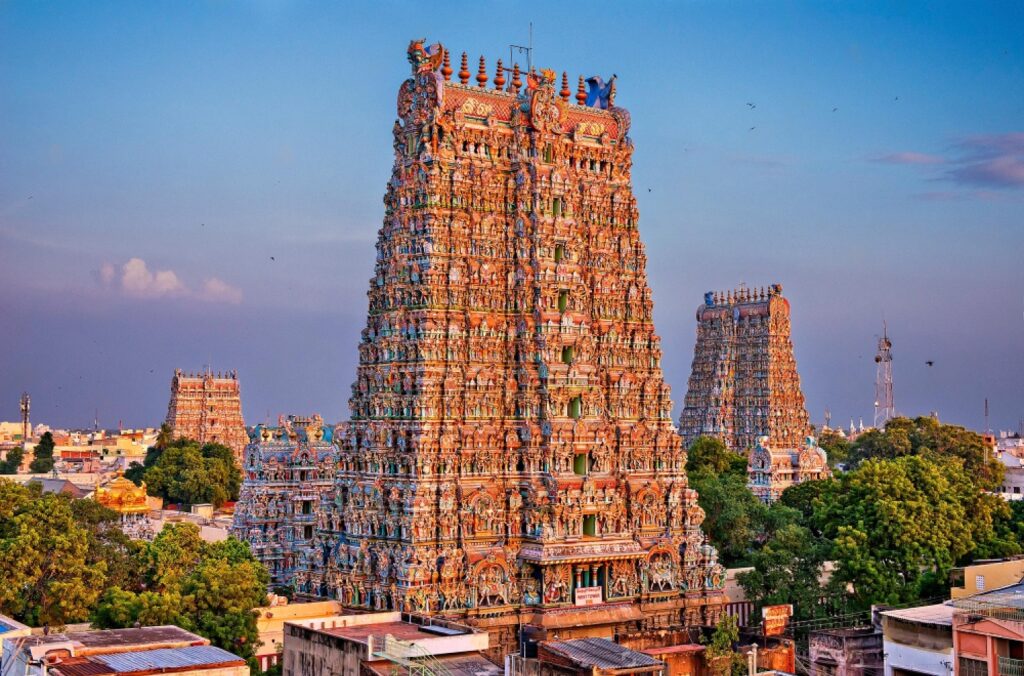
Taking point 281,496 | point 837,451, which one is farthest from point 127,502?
point 837,451

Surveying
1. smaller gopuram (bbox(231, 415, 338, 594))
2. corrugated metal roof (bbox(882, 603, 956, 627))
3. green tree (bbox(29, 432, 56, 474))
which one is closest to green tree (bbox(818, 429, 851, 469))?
smaller gopuram (bbox(231, 415, 338, 594))

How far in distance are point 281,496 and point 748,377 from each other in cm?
4707

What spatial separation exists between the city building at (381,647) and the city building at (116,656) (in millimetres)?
3251

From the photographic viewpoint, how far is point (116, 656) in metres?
36.6

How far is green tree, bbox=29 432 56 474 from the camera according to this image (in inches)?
5197

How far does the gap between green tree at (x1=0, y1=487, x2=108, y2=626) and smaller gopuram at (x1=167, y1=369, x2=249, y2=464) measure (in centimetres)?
7296

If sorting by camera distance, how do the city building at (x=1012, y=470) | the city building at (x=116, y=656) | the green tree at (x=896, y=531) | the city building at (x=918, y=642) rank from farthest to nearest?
the city building at (x=1012, y=470), the green tree at (x=896, y=531), the city building at (x=918, y=642), the city building at (x=116, y=656)

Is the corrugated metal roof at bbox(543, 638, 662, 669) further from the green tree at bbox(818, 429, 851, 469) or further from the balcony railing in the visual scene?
the green tree at bbox(818, 429, 851, 469)

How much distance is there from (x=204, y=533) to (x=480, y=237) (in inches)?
1396

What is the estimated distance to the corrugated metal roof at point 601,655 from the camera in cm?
3709

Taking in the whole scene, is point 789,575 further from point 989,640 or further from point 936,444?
point 936,444

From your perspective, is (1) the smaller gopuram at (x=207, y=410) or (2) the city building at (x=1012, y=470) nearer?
(2) the city building at (x=1012, y=470)

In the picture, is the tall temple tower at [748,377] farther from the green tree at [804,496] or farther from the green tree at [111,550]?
the green tree at [111,550]

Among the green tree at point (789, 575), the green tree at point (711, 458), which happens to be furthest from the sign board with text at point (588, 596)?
the green tree at point (711, 458)
